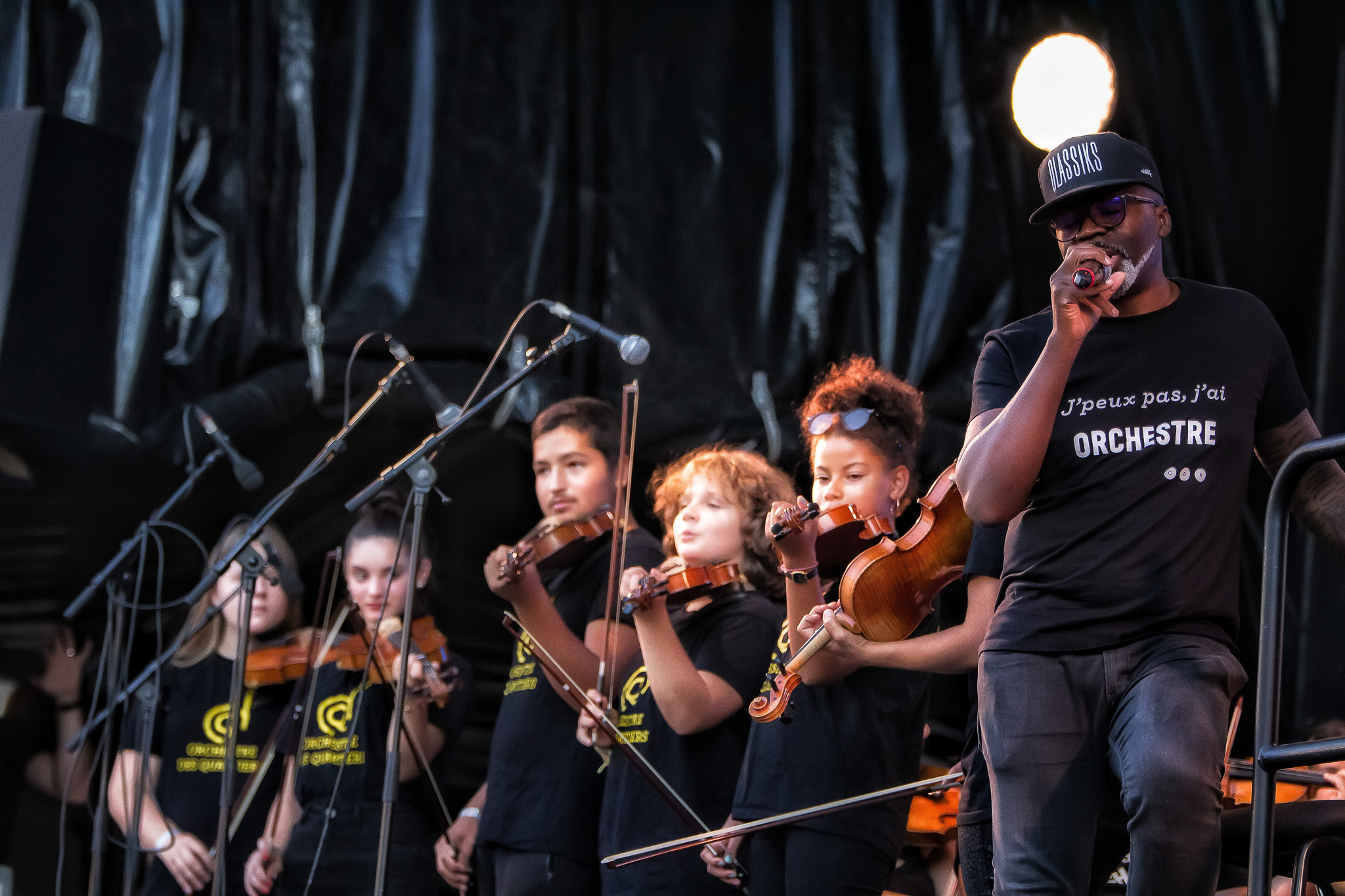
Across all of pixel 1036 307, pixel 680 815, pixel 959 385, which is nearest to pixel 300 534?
pixel 680 815

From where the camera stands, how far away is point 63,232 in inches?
78.3

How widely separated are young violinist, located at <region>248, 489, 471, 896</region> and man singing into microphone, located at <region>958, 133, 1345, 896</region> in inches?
74.0

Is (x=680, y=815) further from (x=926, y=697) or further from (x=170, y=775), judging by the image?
(x=170, y=775)

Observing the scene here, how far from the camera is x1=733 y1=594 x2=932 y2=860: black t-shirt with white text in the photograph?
8.89 feet

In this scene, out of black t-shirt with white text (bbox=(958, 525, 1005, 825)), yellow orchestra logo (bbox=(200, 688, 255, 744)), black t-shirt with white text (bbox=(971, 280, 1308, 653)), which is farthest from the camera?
yellow orchestra logo (bbox=(200, 688, 255, 744))

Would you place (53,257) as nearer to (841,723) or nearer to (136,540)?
(841,723)

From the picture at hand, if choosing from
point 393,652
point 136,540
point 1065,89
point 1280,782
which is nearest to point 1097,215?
point 1280,782

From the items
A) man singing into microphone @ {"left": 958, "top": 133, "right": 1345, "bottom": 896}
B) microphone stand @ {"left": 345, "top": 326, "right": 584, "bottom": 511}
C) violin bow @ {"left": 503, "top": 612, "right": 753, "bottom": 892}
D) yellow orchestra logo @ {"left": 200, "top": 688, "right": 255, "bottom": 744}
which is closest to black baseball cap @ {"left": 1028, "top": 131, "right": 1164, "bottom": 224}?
man singing into microphone @ {"left": 958, "top": 133, "right": 1345, "bottom": 896}

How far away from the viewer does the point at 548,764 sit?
3.24 metres

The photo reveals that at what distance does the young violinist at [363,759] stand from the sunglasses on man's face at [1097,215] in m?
1.94

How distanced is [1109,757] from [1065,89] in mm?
2699

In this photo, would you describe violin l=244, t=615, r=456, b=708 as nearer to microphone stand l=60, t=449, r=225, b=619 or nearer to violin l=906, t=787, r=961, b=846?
microphone stand l=60, t=449, r=225, b=619

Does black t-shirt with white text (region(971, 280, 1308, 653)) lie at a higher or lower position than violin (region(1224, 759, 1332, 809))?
higher

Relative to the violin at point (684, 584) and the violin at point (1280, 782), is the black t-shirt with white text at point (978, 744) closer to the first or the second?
the violin at point (684, 584)
